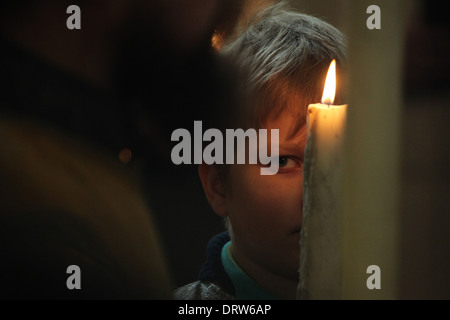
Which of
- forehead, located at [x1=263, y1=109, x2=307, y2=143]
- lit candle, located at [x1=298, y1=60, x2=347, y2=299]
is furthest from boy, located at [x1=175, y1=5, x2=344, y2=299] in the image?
lit candle, located at [x1=298, y1=60, x2=347, y2=299]

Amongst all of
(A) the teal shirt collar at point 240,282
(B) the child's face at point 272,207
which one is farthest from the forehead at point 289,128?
(A) the teal shirt collar at point 240,282

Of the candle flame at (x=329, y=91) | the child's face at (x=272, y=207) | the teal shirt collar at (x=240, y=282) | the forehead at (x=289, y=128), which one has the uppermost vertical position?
the candle flame at (x=329, y=91)

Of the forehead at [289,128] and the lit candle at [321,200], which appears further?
the forehead at [289,128]

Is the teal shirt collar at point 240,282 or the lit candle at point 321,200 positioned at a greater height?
the lit candle at point 321,200

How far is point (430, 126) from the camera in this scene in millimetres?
502

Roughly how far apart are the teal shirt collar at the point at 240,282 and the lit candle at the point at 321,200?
0.49 feet

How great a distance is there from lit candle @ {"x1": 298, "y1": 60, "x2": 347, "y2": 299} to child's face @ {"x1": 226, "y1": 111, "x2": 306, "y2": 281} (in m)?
0.13

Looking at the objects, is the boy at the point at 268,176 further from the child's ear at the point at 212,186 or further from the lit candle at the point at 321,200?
the lit candle at the point at 321,200

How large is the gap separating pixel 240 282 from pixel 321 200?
0.19 meters

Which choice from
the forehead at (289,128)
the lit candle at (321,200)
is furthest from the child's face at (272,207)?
the lit candle at (321,200)

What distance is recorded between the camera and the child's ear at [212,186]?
54 centimetres

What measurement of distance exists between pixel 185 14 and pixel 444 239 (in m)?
0.31

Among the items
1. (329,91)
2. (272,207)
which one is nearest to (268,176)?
(272,207)
